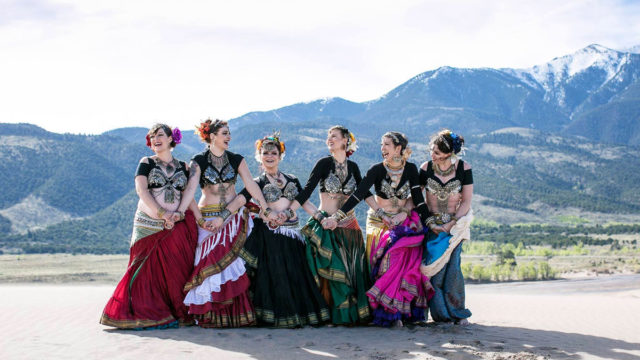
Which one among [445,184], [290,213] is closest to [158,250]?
[290,213]

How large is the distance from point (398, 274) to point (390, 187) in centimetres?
109

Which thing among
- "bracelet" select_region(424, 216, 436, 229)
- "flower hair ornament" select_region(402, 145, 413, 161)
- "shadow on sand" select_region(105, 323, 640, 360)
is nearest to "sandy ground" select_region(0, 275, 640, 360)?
"shadow on sand" select_region(105, 323, 640, 360)

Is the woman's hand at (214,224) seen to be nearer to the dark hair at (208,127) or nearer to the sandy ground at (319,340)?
the dark hair at (208,127)

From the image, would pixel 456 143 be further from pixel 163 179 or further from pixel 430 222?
pixel 163 179

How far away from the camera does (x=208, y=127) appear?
7477 millimetres

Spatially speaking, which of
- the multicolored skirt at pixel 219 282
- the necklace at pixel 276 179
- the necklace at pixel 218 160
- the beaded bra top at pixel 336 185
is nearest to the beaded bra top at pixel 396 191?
the beaded bra top at pixel 336 185

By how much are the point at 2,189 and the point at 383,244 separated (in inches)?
3125

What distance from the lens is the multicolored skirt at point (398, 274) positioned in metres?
7.23

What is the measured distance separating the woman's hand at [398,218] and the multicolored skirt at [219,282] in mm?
1878

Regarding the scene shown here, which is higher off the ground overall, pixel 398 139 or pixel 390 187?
pixel 398 139

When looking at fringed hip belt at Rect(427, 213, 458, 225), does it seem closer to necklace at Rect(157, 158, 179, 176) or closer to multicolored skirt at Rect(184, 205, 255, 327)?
multicolored skirt at Rect(184, 205, 255, 327)

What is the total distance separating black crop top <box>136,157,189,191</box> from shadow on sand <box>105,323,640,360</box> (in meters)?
1.72

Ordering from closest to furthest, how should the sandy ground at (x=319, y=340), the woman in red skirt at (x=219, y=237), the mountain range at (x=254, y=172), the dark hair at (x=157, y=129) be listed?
the sandy ground at (x=319, y=340) → the woman in red skirt at (x=219, y=237) → the dark hair at (x=157, y=129) → the mountain range at (x=254, y=172)

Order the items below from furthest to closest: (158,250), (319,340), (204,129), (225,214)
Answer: (204,129) < (225,214) < (158,250) < (319,340)
